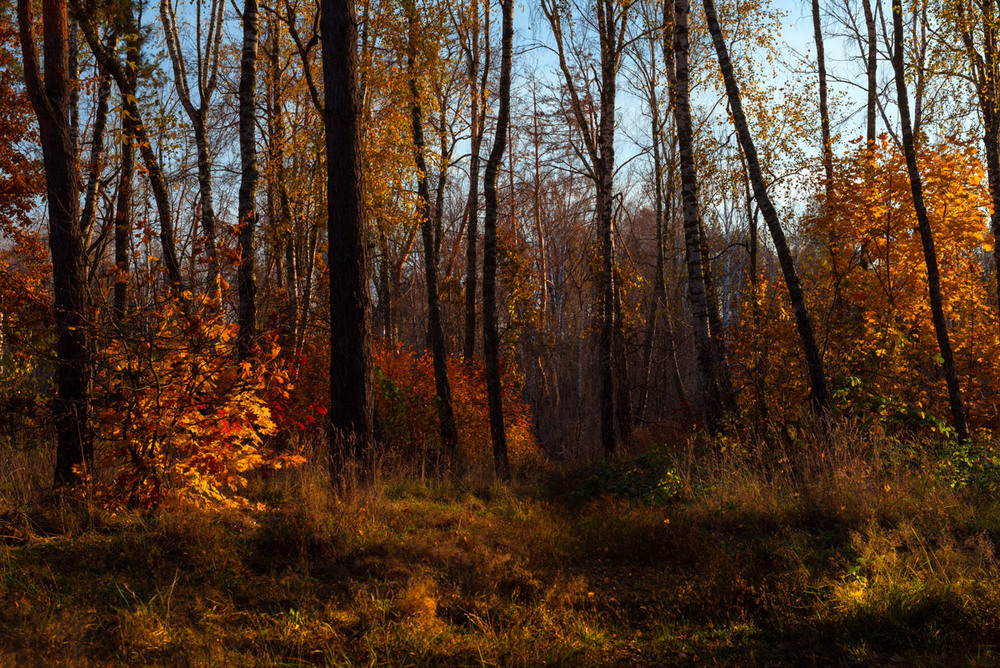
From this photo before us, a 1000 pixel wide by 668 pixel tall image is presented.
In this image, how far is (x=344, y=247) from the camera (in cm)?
655

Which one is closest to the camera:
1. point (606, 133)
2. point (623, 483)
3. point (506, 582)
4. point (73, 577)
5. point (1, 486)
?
point (73, 577)

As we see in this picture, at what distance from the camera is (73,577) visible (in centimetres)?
400

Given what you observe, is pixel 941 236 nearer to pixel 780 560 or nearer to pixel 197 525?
pixel 780 560

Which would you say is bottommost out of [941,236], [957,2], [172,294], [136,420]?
[136,420]

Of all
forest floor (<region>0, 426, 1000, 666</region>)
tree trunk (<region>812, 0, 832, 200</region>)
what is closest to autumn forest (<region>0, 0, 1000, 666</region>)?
forest floor (<region>0, 426, 1000, 666</region>)

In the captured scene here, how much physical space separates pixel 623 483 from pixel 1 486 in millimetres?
6862

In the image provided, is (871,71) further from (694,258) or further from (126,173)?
(126,173)

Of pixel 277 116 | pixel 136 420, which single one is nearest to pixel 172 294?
pixel 136 420

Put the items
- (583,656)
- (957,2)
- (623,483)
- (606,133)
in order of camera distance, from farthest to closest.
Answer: (606,133) < (957,2) < (623,483) < (583,656)

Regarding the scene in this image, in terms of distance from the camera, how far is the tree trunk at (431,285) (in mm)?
11391

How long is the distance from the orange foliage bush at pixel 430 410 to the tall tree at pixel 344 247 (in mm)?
5005

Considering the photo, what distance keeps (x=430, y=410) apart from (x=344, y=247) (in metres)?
6.65

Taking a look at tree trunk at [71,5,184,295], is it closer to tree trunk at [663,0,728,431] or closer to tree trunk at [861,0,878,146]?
tree trunk at [663,0,728,431]

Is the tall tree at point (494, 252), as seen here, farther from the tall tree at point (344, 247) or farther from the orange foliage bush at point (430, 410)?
the tall tree at point (344, 247)
